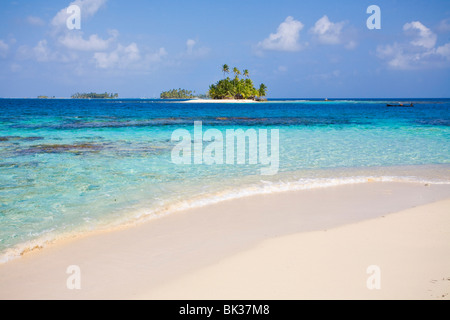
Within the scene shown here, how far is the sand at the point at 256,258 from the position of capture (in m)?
3.62

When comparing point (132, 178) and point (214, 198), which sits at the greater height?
point (132, 178)

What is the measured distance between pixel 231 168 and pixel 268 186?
2.56 m

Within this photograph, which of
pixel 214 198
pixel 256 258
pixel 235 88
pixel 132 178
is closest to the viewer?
pixel 256 258

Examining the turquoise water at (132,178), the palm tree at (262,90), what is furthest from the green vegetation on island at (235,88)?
the turquoise water at (132,178)

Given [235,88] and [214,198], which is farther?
[235,88]

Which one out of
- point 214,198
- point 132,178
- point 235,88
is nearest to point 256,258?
point 214,198

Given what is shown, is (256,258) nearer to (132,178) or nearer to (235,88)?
(132,178)

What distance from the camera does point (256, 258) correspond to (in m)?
4.37

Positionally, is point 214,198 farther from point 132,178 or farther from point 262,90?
point 262,90

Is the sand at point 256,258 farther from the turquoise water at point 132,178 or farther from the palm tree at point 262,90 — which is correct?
the palm tree at point 262,90

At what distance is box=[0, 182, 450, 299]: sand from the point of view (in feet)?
11.9

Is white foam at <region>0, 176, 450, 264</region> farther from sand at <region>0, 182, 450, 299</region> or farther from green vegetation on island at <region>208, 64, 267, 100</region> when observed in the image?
green vegetation on island at <region>208, 64, 267, 100</region>

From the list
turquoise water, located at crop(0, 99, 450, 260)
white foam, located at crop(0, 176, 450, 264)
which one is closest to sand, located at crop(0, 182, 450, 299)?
white foam, located at crop(0, 176, 450, 264)

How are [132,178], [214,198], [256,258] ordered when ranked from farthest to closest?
[132,178]
[214,198]
[256,258]
